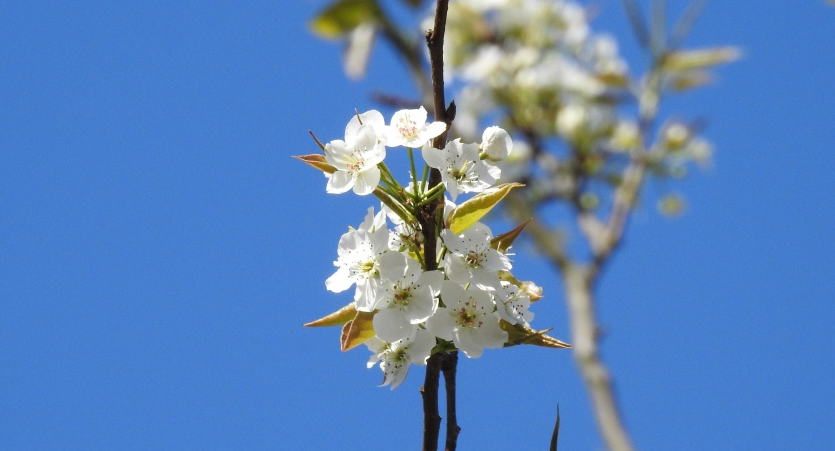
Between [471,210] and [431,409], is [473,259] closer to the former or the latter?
[471,210]

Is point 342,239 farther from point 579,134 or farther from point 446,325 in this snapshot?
point 579,134

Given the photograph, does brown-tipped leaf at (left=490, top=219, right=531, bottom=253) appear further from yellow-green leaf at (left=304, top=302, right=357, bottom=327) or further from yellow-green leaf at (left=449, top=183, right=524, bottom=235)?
yellow-green leaf at (left=304, top=302, right=357, bottom=327)

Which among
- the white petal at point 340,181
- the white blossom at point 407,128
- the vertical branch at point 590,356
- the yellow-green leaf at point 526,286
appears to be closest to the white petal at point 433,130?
the white blossom at point 407,128

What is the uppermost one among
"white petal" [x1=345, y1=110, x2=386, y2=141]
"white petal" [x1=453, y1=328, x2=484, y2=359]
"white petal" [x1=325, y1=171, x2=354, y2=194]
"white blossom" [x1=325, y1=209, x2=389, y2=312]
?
"white petal" [x1=345, y1=110, x2=386, y2=141]

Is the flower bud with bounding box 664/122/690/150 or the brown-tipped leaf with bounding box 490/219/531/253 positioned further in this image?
the flower bud with bounding box 664/122/690/150

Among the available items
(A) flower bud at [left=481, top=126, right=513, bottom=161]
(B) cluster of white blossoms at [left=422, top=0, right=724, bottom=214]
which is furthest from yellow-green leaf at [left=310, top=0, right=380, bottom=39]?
(A) flower bud at [left=481, top=126, right=513, bottom=161]

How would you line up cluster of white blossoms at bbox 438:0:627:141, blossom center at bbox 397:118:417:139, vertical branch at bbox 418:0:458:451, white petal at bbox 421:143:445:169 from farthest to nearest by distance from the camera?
cluster of white blossoms at bbox 438:0:627:141 → blossom center at bbox 397:118:417:139 → white petal at bbox 421:143:445:169 → vertical branch at bbox 418:0:458:451
